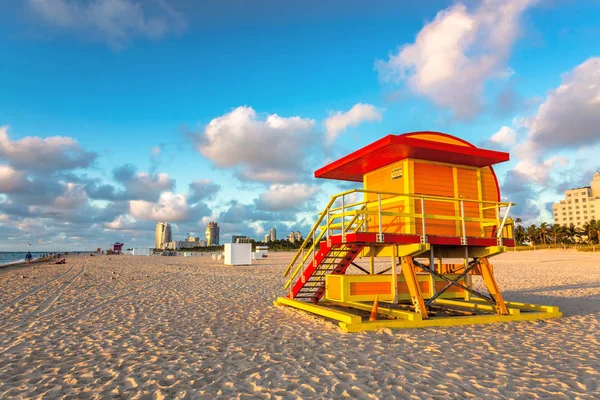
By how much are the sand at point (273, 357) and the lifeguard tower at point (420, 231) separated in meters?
0.81

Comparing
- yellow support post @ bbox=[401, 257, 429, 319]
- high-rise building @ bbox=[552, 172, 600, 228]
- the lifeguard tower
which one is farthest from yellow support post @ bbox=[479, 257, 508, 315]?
high-rise building @ bbox=[552, 172, 600, 228]

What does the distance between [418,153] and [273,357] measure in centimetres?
616

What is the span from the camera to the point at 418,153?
32.7ft

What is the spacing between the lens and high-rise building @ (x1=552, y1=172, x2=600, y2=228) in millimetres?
179512

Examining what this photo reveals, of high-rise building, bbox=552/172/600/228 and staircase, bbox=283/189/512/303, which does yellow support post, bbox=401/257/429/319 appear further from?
high-rise building, bbox=552/172/600/228

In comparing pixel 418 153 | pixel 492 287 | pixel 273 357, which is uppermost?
pixel 418 153

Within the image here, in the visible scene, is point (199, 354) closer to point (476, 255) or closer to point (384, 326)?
point (384, 326)

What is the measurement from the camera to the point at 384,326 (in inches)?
352

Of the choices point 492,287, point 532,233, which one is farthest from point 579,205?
point 492,287

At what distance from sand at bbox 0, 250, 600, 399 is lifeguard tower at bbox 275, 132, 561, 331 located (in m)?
0.81

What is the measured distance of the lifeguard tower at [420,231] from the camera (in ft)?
31.1

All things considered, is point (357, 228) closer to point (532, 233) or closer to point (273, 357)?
point (273, 357)

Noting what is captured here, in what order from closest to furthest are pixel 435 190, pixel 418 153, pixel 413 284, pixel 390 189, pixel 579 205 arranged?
pixel 413 284 < pixel 418 153 < pixel 435 190 < pixel 390 189 < pixel 579 205

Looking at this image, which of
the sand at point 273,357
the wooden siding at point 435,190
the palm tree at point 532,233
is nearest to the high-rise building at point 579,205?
the palm tree at point 532,233
